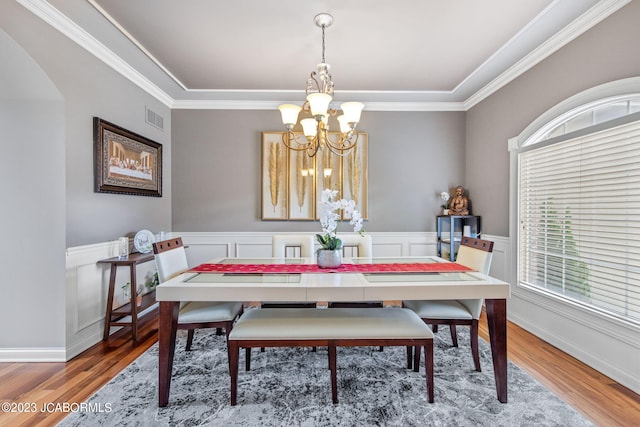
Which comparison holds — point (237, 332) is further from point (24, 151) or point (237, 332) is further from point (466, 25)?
point (466, 25)

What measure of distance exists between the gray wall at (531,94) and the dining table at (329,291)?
68.3 inches

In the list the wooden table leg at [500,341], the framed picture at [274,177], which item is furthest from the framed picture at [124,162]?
the wooden table leg at [500,341]

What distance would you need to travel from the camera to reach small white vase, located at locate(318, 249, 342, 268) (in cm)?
228

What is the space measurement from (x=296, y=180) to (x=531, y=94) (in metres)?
2.72

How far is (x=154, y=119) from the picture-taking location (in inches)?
147

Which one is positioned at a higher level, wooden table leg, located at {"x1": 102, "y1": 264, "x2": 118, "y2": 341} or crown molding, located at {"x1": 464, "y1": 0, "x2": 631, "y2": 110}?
crown molding, located at {"x1": 464, "y1": 0, "x2": 631, "y2": 110}

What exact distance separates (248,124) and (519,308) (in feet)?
12.6

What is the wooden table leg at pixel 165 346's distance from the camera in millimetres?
1831

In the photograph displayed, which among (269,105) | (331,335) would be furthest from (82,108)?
(331,335)

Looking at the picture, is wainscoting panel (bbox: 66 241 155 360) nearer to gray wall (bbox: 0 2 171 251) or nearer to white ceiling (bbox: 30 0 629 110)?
gray wall (bbox: 0 2 171 251)

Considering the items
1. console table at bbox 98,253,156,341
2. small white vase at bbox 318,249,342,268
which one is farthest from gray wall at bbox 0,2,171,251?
small white vase at bbox 318,249,342,268

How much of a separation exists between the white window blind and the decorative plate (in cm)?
383

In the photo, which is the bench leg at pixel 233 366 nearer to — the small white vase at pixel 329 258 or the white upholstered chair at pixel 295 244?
the small white vase at pixel 329 258

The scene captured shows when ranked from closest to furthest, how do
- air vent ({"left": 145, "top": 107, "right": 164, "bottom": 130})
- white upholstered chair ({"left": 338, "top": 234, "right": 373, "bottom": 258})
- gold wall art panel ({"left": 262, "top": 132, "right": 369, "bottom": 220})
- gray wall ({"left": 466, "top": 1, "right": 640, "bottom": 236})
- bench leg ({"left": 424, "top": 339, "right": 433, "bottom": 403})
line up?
bench leg ({"left": 424, "top": 339, "right": 433, "bottom": 403}) < gray wall ({"left": 466, "top": 1, "right": 640, "bottom": 236}) < white upholstered chair ({"left": 338, "top": 234, "right": 373, "bottom": 258}) < air vent ({"left": 145, "top": 107, "right": 164, "bottom": 130}) < gold wall art panel ({"left": 262, "top": 132, "right": 369, "bottom": 220})
